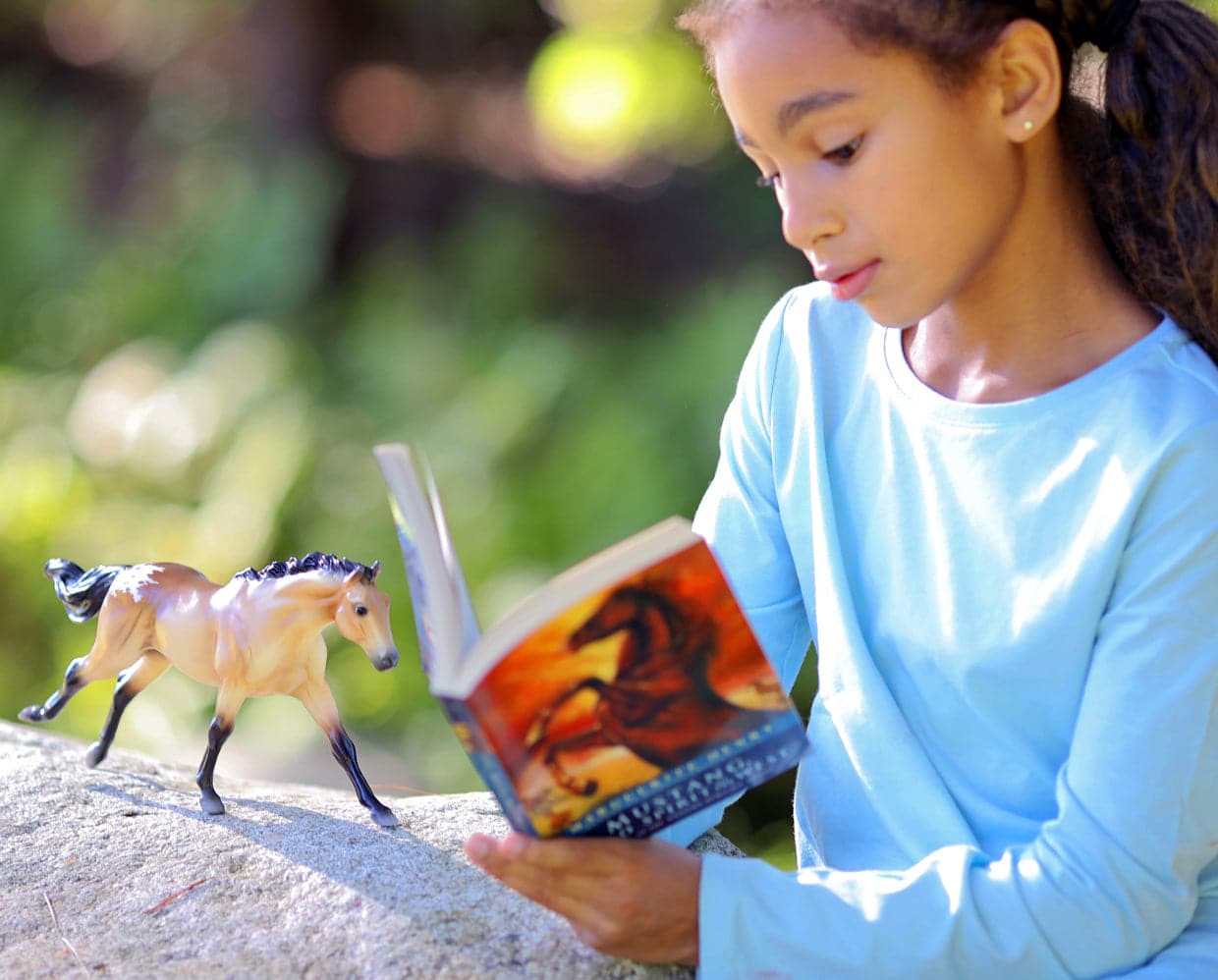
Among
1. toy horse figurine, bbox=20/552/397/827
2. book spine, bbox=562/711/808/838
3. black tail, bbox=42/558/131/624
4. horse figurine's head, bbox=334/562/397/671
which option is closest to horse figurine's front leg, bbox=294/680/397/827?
toy horse figurine, bbox=20/552/397/827

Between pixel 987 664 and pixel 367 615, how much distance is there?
1.83 ft

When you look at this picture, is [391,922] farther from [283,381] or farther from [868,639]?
[283,381]

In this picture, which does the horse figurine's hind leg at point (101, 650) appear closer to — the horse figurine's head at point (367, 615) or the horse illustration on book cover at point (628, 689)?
the horse figurine's head at point (367, 615)

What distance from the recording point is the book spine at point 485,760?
1015mm

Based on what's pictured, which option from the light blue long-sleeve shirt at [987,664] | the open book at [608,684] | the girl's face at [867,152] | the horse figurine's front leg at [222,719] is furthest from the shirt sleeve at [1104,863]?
the horse figurine's front leg at [222,719]

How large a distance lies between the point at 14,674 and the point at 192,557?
0.73 metres

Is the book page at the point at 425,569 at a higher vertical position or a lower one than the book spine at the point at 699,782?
higher

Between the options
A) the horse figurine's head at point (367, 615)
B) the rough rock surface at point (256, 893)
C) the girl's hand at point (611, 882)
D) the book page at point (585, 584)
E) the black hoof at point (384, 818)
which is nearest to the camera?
the book page at point (585, 584)

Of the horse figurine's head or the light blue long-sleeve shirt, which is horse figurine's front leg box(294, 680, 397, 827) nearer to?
the horse figurine's head

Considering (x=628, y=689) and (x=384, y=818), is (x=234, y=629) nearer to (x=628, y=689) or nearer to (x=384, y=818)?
(x=384, y=818)

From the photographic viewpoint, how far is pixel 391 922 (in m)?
1.25

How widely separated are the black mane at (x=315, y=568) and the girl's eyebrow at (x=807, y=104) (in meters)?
0.54

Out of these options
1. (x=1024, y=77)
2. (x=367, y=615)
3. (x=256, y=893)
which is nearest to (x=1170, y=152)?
(x=1024, y=77)

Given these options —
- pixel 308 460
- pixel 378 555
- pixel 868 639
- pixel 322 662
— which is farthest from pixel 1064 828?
pixel 308 460
